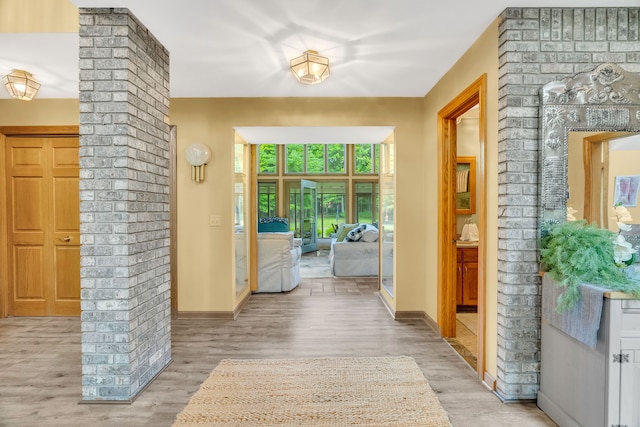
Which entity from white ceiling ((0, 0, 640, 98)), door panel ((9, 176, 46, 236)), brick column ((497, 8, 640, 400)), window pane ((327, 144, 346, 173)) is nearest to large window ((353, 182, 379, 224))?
window pane ((327, 144, 346, 173))

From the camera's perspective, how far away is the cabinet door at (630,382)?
1814mm

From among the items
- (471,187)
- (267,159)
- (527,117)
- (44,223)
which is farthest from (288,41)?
(267,159)

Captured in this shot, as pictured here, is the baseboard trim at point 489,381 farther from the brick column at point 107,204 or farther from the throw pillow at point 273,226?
the throw pillow at point 273,226

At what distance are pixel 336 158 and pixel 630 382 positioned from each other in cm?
986

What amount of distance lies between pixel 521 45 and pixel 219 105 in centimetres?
316

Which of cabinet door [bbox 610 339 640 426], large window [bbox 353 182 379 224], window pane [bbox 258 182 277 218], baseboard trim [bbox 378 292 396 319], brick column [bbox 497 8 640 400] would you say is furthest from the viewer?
large window [bbox 353 182 379 224]

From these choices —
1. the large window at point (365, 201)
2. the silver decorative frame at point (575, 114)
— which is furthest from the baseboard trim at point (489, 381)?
the large window at point (365, 201)

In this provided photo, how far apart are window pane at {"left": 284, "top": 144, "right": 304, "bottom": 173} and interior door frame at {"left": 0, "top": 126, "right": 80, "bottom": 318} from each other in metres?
7.07

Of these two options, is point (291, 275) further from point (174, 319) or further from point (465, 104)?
point (465, 104)

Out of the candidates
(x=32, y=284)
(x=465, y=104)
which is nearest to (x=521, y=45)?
(x=465, y=104)

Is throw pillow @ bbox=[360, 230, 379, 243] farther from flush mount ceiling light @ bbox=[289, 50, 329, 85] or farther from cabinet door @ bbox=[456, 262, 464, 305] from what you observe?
flush mount ceiling light @ bbox=[289, 50, 329, 85]

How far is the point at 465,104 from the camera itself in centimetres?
321

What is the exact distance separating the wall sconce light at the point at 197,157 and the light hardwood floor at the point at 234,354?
1.71 metres

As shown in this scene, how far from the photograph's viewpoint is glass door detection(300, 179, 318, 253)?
10680 mm
